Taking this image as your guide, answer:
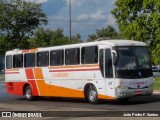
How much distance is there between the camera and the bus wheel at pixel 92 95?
2172 centimetres

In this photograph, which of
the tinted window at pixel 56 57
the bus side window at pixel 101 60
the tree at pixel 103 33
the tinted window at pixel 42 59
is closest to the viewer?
the bus side window at pixel 101 60

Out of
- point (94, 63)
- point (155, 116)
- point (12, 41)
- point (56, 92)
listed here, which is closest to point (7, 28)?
point (12, 41)

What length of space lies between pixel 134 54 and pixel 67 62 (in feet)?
12.7

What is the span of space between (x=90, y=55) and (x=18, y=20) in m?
24.2

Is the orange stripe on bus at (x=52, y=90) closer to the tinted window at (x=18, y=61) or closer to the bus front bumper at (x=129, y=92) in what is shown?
the tinted window at (x=18, y=61)

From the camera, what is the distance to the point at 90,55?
22.1 m

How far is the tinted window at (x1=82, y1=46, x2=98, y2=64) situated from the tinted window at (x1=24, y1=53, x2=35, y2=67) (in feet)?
15.8

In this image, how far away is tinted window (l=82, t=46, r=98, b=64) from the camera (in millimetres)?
21769

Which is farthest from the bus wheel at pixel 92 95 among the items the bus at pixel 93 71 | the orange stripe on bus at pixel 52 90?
the orange stripe on bus at pixel 52 90

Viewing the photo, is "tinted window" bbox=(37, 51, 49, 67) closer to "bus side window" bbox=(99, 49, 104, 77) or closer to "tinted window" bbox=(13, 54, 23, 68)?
"tinted window" bbox=(13, 54, 23, 68)

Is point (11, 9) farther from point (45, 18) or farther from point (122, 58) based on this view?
point (122, 58)

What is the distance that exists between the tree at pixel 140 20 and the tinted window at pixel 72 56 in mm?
26134

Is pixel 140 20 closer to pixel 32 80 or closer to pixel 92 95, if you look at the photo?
pixel 32 80

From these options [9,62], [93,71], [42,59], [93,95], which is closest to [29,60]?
[42,59]
